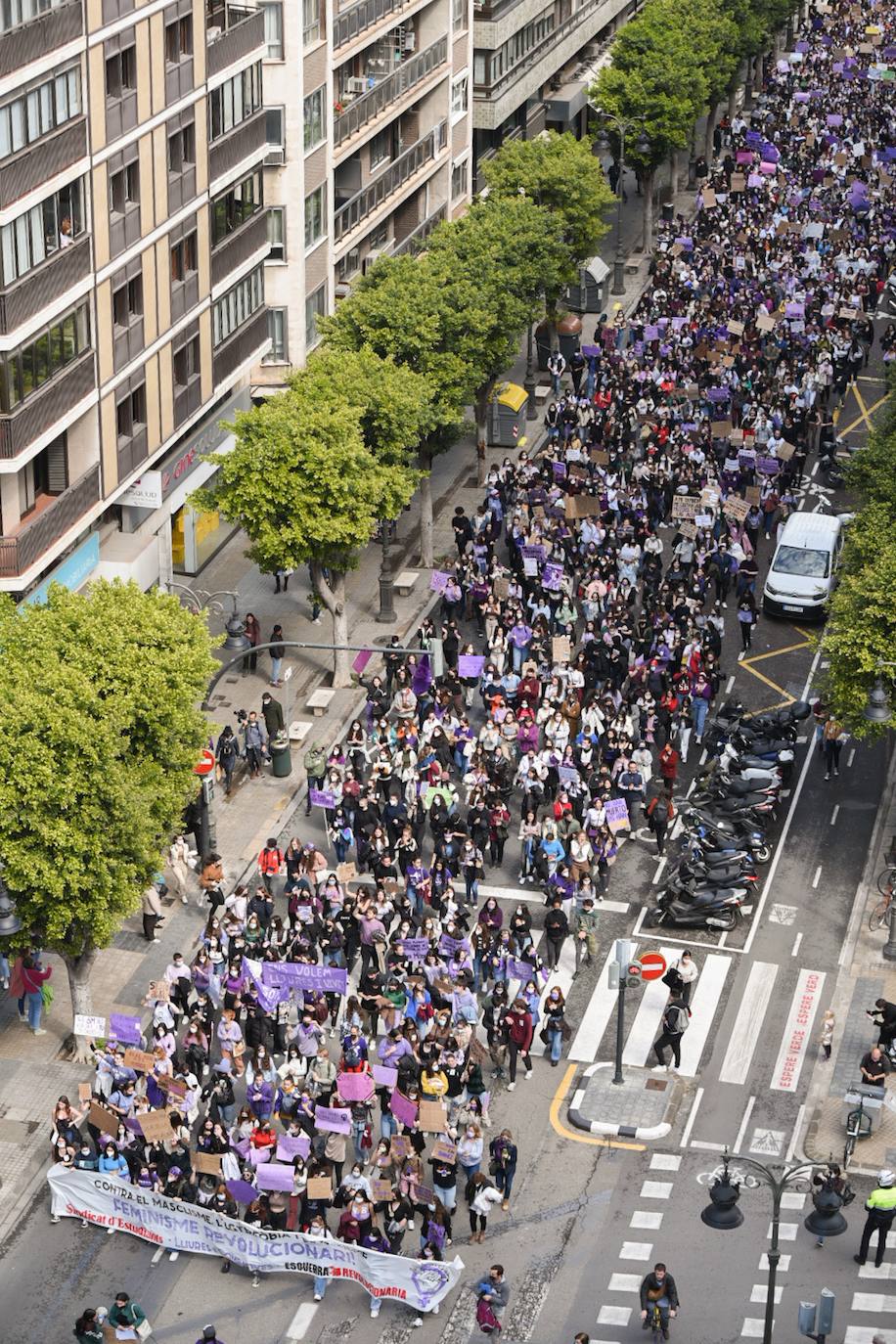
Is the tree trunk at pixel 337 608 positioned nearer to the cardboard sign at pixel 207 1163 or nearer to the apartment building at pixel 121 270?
the apartment building at pixel 121 270

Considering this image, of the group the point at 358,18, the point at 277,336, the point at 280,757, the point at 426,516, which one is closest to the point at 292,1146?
the point at 280,757

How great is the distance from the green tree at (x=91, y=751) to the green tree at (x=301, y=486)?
36.3 ft

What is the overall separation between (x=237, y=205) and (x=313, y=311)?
9409mm

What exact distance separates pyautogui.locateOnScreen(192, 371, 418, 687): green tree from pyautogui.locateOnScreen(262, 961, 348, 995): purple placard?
1594 cm

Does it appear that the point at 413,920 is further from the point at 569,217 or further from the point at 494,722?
the point at 569,217

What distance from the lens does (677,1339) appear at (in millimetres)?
38688

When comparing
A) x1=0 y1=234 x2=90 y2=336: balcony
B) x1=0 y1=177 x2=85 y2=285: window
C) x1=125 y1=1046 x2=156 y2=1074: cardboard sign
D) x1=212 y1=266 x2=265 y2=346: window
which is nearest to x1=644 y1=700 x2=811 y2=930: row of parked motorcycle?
x1=125 y1=1046 x2=156 y2=1074: cardboard sign

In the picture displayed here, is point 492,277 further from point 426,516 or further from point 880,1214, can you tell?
point 880,1214

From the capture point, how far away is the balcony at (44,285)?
50469mm

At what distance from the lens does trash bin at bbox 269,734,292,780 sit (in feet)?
188

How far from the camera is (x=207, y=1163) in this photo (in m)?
41.2

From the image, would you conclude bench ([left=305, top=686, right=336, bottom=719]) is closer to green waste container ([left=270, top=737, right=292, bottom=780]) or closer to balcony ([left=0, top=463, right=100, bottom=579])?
green waste container ([left=270, top=737, right=292, bottom=780])

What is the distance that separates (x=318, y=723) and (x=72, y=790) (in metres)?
17.9

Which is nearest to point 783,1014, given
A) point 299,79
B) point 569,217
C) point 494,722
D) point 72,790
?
point 494,722
